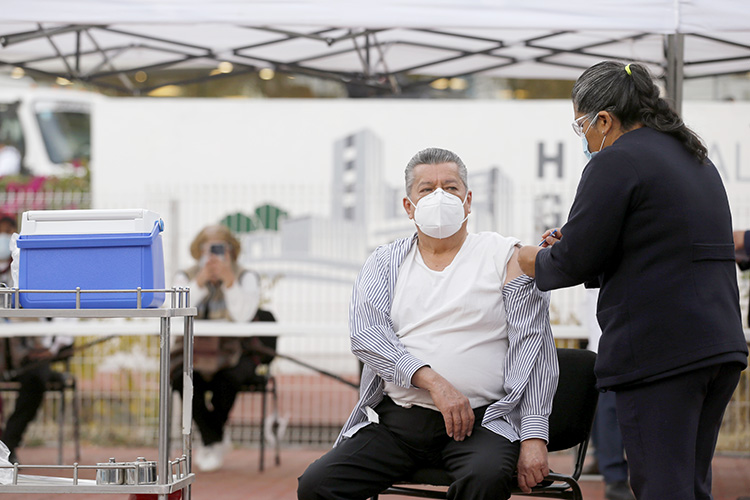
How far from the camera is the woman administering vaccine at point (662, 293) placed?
91.4 inches

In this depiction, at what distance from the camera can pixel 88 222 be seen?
2697 millimetres

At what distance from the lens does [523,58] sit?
636 cm

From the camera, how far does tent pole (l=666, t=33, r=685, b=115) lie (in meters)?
4.12

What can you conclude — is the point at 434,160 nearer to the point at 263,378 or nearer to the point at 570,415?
the point at 570,415

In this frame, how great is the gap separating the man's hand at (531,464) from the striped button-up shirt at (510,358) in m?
0.03

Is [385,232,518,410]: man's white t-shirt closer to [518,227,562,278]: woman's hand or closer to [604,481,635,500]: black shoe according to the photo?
[518,227,562,278]: woman's hand

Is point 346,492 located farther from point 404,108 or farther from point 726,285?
point 404,108

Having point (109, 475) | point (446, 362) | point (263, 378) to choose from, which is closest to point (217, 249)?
point (263, 378)

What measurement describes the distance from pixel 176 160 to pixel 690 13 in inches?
279

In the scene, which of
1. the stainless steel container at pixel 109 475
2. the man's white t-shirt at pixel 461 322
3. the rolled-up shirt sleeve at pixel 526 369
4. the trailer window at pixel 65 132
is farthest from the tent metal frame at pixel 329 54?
the trailer window at pixel 65 132

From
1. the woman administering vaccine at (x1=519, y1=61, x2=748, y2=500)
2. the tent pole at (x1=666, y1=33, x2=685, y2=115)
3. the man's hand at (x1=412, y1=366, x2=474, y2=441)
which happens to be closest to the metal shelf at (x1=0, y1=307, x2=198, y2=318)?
the man's hand at (x1=412, y1=366, x2=474, y2=441)

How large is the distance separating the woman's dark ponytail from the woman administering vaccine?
1 centimetres

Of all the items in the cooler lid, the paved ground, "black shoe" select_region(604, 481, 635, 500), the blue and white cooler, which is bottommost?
the paved ground

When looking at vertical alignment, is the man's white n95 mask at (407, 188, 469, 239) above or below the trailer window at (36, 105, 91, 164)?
below
